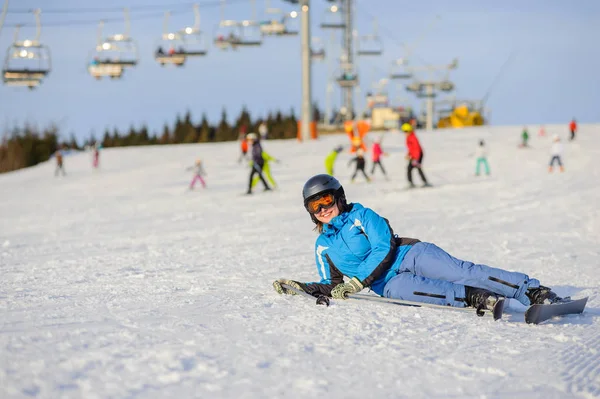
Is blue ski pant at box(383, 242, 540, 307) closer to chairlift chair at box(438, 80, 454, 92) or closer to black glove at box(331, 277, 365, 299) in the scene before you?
black glove at box(331, 277, 365, 299)

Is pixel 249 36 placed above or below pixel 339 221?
above

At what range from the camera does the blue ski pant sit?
16.3 ft

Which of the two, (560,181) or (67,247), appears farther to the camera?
(560,181)

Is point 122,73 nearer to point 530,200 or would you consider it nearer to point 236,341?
point 530,200

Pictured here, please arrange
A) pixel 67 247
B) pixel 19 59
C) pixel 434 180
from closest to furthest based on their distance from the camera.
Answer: pixel 67 247 → pixel 434 180 → pixel 19 59

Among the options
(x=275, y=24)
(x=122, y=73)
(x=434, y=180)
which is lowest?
(x=434, y=180)

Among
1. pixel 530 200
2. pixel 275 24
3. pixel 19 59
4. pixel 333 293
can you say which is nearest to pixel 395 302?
pixel 333 293

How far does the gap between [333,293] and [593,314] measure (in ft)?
6.05

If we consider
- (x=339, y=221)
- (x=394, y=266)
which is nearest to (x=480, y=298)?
(x=394, y=266)

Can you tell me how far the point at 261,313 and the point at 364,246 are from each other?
2.82 ft

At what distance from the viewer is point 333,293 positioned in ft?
17.4

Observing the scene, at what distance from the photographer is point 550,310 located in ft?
15.8

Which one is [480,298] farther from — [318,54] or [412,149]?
[318,54]

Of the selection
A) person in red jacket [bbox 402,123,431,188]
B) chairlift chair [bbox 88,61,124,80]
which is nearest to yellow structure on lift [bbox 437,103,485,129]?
chairlift chair [bbox 88,61,124,80]
